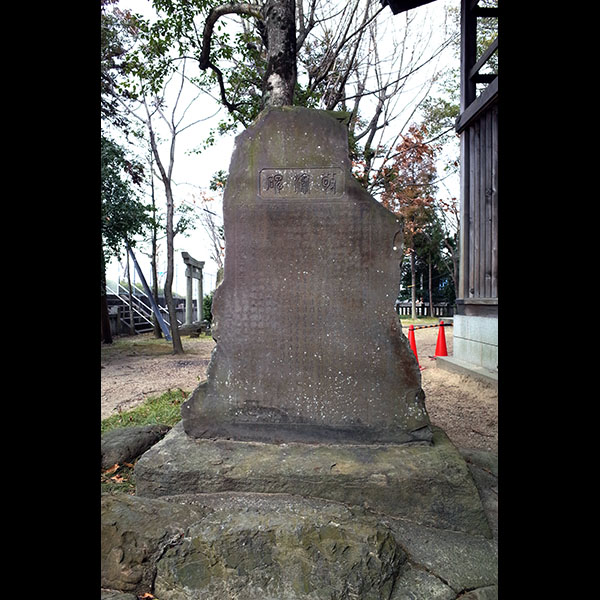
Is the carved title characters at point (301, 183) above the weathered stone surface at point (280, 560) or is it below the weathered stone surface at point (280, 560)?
above

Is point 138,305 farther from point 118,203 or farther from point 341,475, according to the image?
point 341,475

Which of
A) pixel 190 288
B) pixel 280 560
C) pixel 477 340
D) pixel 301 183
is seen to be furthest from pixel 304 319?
pixel 190 288

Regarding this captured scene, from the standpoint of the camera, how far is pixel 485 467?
309 cm

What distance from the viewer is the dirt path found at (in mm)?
4707

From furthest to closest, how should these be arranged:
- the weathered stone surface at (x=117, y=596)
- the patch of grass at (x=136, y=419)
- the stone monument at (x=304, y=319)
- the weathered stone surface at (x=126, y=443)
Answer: the weathered stone surface at (x=126, y=443) → the patch of grass at (x=136, y=419) → the stone monument at (x=304, y=319) → the weathered stone surface at (x=117, y=596)

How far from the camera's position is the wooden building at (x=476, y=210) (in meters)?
6.20

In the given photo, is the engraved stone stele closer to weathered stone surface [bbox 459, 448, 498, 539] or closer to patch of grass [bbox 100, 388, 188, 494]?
weathered stone surface [bbox 459, 448, 498, 539]

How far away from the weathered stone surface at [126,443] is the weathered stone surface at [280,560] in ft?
4.11

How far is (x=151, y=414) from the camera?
16.6ft

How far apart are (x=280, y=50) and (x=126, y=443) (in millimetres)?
4258

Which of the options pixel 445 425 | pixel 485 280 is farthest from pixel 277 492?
pixel 485 280

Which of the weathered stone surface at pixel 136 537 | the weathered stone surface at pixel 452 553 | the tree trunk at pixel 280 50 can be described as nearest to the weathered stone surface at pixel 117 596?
the weathered stone surface at pixel 136 537

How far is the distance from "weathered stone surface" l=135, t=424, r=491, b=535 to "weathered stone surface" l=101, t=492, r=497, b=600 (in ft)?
0.66

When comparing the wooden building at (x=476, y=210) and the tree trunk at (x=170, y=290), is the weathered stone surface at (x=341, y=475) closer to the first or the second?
the wooden building at (x=476, y=210)
